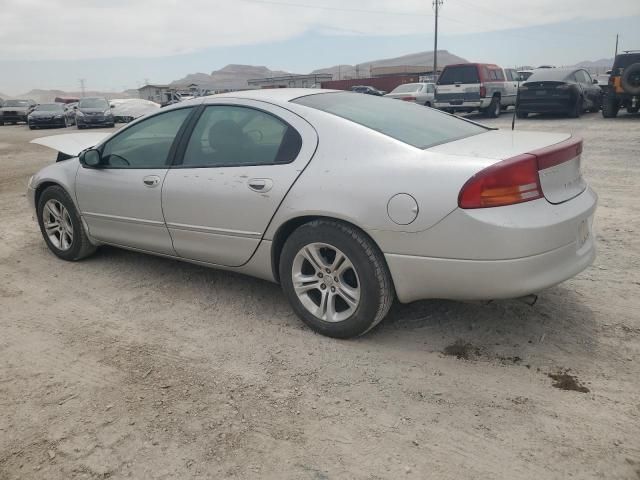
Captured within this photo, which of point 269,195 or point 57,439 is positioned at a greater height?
point 269,195

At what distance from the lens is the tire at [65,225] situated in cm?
470

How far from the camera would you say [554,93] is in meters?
16.7

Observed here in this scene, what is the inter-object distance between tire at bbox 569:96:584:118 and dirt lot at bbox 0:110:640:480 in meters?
14.5

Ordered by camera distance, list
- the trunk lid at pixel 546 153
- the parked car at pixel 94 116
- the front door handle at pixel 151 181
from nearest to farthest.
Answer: the trunk lid at pixel 546 153, the front door handle at pixel 151 181, the parked car at pixel 94 116

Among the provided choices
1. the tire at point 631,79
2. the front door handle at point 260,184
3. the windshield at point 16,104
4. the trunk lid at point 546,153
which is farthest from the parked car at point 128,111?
the trunk lid at point 546,153

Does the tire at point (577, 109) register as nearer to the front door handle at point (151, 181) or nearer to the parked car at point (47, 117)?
the front door handle at point (151, 181)

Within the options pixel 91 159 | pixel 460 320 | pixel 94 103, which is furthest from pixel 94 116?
pixel 460 320

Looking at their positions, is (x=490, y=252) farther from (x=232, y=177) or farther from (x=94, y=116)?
(x=94, y=116)

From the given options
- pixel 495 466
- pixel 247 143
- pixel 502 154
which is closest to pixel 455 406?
pixel 495 466

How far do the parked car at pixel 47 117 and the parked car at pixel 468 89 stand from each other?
17.7 metres

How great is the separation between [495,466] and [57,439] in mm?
1892

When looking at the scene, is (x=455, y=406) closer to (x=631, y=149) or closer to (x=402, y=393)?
(x=402, y=393)

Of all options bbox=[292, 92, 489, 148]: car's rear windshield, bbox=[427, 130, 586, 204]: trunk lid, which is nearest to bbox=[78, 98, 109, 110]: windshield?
bbox=[292, 92, 489, 148]: car's rear windshield

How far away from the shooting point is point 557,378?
2.75 metres
